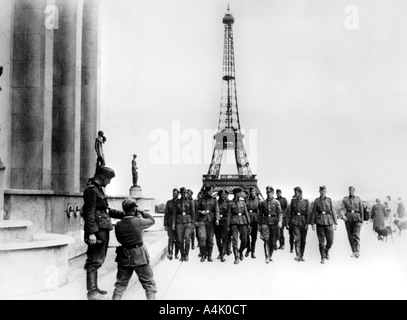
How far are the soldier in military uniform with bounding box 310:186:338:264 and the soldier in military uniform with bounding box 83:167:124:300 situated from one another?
7.30 metres

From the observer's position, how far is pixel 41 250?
8203 mm

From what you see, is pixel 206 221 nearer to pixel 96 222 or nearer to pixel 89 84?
pixel 96 222

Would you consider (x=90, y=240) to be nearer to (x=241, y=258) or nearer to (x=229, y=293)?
(x=229, y=293)

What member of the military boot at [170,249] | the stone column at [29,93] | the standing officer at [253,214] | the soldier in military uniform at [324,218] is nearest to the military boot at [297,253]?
the soldier in military uniform at [324,218]

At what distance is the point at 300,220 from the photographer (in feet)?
45.5

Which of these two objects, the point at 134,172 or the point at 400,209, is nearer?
the point at 400,209

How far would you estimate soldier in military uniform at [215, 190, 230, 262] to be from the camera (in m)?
14.1

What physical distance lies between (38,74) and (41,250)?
9886mm

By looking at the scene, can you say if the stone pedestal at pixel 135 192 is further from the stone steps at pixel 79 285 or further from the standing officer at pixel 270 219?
the standing officer at pixel 270 219

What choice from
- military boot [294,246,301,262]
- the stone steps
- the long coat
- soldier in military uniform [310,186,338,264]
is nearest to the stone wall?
the stone steps

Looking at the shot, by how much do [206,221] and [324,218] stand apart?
3224 mm

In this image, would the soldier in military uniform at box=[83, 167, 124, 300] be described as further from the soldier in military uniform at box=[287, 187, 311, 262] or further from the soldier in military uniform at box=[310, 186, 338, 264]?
the soldier in military uniform at box=[287, 187, 311, 262]

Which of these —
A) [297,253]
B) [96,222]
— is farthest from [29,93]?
[96,222]
